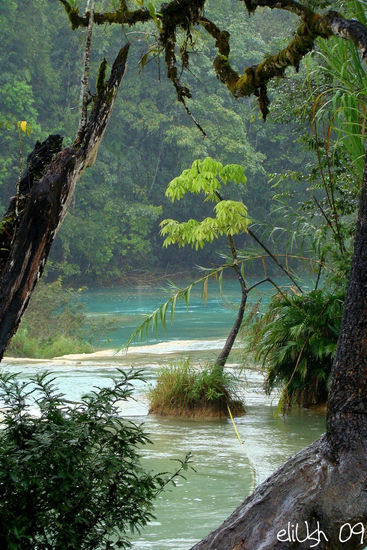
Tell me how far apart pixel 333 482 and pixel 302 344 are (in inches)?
204

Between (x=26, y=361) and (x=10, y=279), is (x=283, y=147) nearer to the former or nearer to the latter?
(x=26, y=361)

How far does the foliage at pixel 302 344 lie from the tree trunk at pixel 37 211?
4.44 meters

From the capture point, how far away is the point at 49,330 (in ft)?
57.9

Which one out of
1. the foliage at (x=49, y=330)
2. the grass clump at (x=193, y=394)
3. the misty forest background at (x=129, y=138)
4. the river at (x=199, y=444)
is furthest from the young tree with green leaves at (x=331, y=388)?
the misty forest background at (x=129, y=138)

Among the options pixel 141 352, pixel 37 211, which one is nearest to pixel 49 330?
pixel 141 352

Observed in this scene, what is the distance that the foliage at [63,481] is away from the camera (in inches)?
109

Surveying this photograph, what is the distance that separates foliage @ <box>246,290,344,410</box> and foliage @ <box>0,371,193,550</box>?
440 centimetres

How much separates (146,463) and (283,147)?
33409 millimetres

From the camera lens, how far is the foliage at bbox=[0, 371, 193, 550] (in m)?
2.77

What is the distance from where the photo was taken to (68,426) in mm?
2957

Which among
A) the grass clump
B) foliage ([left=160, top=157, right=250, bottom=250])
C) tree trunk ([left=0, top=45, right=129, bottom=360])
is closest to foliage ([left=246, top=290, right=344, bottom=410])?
the grass clump

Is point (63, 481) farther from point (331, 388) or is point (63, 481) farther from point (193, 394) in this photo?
point (193, 394)

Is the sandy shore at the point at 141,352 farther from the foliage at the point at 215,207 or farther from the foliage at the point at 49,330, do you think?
the foliage at the point at 215,207

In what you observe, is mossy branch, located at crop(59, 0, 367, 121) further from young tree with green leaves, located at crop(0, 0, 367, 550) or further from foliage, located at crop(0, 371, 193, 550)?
foliage, located at crop(0, 371, 193, 550)
